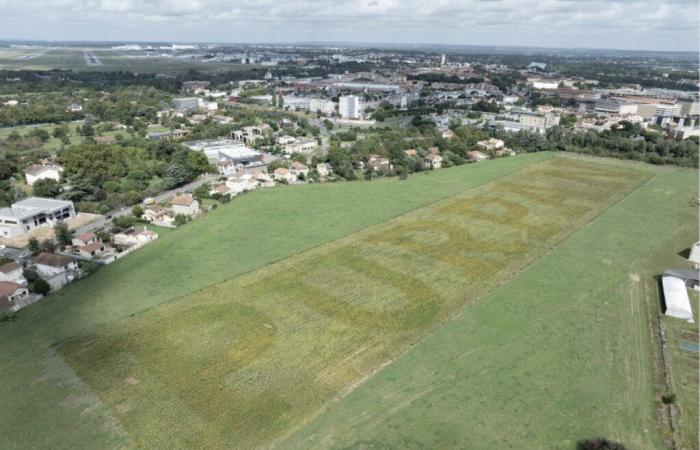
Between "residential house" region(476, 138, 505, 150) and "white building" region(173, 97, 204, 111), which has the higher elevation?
"white building" region(173, 97, 204, 111)

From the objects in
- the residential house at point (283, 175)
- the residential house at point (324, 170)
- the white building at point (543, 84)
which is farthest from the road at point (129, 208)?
the white building at point (543, 84)

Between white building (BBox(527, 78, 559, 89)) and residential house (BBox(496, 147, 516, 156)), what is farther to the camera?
white building (BBox(527, 78, 559, 89))

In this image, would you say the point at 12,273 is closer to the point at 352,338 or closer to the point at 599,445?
the point at 352,338

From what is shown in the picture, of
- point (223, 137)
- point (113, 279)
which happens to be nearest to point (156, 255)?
point (113, 279)

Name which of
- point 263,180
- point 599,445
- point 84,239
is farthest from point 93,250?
point 599,445

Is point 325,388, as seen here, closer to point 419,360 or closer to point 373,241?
point 419,360

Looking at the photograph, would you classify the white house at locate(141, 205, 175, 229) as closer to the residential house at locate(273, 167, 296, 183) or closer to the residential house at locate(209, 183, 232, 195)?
the residential house at locate(209, 183, 232, 195)

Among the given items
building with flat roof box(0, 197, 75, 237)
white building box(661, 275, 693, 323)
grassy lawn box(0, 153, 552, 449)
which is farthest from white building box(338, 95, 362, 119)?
white building box(661, 275, 693, 323)
